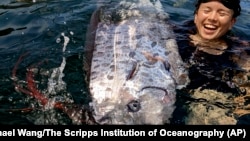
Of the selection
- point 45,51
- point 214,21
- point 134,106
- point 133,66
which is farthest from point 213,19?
point 45,51

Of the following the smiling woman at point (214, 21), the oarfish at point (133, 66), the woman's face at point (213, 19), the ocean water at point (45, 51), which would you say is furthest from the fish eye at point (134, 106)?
the woman's face at point (213, 19)

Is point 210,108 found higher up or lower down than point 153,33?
lower down

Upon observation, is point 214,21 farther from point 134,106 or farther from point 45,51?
point 45,51

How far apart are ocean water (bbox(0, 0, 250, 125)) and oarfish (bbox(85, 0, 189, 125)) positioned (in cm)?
26

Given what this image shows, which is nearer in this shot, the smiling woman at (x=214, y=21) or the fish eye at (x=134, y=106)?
the fish eye at (x=134, y=106)

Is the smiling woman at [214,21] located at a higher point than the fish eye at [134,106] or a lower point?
higher

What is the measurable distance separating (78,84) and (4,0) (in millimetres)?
3376

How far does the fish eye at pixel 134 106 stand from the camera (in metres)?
3.44

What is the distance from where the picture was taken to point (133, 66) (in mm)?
3922

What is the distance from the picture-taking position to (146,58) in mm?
4098

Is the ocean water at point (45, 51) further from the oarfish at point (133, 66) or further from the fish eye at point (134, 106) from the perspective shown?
the fish eye at point (134, 106)

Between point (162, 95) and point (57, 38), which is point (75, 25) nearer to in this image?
point (57, 38)

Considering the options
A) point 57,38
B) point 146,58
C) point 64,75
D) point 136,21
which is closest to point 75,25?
point 57,38

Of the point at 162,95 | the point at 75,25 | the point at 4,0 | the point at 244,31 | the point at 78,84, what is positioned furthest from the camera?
the point at 4,0
